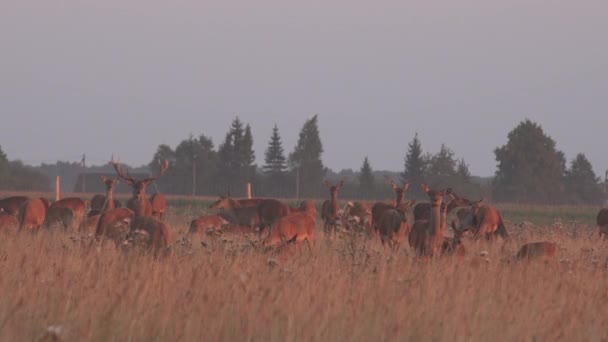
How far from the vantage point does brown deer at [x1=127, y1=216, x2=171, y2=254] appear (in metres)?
12.2

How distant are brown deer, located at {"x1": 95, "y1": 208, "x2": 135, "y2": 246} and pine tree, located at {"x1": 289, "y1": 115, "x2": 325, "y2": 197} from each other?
216 feet

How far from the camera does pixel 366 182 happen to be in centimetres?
8194

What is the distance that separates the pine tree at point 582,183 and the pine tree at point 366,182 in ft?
57.6

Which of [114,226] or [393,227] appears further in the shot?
[393,227]

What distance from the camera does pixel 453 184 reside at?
81.8m

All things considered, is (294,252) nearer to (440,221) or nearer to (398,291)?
(440,221)

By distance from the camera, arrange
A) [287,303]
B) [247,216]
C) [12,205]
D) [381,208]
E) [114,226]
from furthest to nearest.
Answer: [247,216]
[12,205]
[381,208]
[114,226]
[287,303]

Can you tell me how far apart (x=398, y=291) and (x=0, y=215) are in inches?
534

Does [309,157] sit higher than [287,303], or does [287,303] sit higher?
[309,157]

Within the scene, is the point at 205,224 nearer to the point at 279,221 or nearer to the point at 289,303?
the point at 279,221

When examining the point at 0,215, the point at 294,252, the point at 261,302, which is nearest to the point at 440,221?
the point at 294,252

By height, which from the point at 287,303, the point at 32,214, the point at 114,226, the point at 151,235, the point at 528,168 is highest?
the point at 528,168

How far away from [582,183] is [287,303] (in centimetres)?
8089

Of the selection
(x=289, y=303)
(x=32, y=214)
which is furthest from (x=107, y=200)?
(x=289, y=303)
